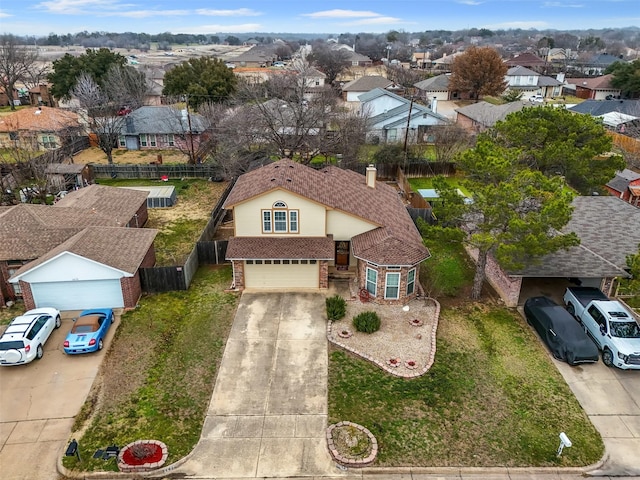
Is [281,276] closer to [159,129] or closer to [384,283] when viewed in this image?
[384,283]

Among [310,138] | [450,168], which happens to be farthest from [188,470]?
[450,168]

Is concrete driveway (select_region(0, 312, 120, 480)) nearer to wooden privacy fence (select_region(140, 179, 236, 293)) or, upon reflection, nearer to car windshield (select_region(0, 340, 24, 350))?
car windshield (select_region(0, 340, 24, 350))

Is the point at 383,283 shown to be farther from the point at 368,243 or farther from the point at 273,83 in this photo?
the point at 273,83

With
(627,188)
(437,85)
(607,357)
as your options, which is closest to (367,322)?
(607,357)

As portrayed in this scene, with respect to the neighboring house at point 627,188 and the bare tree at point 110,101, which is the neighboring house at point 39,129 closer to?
the bare tree at point 110,101

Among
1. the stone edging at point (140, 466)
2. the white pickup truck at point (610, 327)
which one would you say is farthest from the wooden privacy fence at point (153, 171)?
the white pickup truck at point (610, 327)
